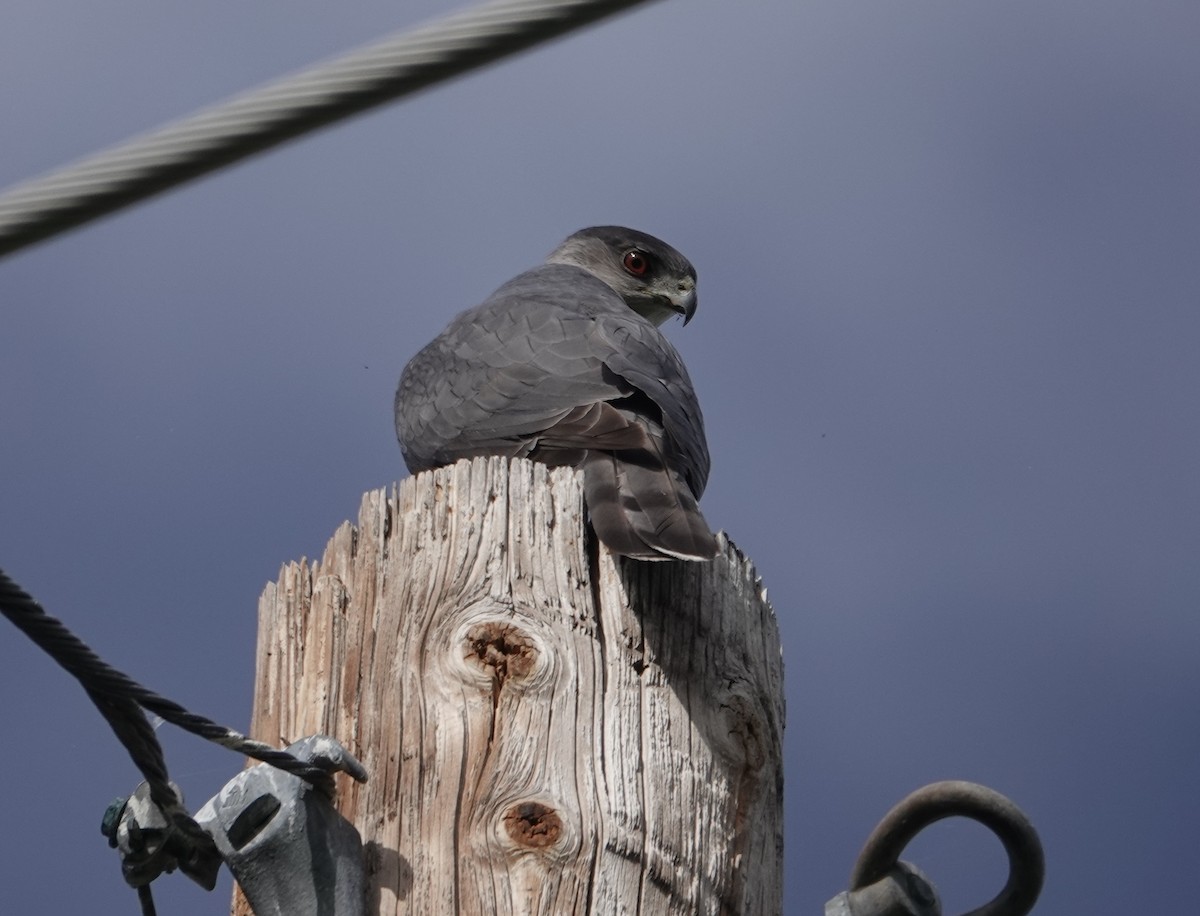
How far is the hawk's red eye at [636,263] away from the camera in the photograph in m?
10.0

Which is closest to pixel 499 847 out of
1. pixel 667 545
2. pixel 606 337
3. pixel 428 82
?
pixel 667 545

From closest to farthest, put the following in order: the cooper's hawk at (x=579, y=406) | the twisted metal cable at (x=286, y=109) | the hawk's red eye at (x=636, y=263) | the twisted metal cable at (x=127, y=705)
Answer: the twisted metal cable at (x=286, y=109), the twisted metal cable at (x=127, y=705), the cooper's hawk at (x=579, y=406), the hawk's red eye at (x=636, y=263)

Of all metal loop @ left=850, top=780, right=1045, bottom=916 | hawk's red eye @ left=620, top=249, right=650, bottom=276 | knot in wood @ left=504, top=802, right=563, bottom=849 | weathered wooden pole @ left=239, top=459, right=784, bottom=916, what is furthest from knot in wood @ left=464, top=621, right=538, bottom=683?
hawk's red eye @ left=620, top=249, right=650, bottom=276

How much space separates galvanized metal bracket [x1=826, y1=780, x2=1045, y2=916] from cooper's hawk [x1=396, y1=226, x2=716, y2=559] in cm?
77

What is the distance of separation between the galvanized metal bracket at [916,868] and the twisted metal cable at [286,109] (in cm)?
198

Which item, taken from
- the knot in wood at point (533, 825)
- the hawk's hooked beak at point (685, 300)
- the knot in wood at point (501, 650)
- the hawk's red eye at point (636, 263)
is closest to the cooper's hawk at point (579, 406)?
the knot in wood at point (501, 650)

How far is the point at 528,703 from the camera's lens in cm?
349

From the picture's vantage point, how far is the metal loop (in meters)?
3.58

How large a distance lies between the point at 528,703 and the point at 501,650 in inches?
5.3

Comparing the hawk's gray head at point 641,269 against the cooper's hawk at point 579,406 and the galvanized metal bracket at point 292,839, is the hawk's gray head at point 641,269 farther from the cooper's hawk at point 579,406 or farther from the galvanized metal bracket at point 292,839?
the galvanized metal bracket at point 292,839

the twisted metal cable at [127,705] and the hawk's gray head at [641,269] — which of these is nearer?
the twisted metal cable at [127,705]

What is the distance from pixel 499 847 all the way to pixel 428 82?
1587mm

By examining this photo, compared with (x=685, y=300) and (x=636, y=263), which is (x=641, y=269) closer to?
Result: (x=636, y=263)

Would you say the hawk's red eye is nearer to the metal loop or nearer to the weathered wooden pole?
the weathered wooden pole
